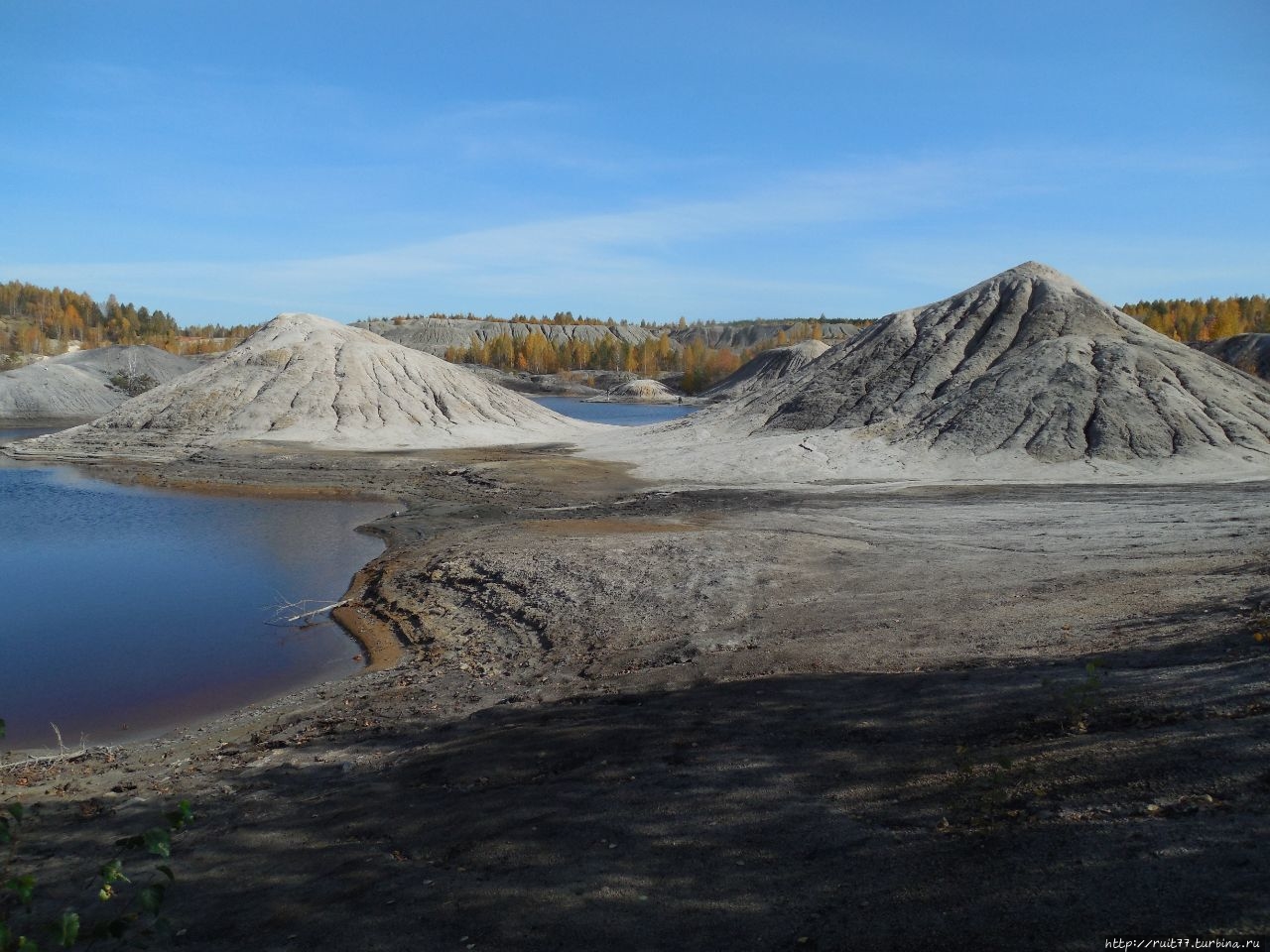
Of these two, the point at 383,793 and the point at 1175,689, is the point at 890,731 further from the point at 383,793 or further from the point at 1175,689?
the point at 383,793

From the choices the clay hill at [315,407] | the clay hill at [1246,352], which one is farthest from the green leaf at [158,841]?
the clay hill at [1246,352]

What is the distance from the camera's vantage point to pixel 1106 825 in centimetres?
583

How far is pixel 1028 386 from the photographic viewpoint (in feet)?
131

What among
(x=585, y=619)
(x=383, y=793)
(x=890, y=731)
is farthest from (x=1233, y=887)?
(x=585, y=619)

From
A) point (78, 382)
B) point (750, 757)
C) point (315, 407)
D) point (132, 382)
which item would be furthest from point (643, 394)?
point (750, 757)

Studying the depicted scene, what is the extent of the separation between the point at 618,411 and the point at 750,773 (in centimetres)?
10034

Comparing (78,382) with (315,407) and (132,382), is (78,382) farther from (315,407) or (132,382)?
(315,407)

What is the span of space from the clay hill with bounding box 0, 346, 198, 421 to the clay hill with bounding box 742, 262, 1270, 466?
64.8m

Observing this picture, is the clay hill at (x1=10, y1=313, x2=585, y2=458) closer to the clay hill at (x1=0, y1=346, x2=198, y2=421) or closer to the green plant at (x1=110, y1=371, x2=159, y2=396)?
the clay hill at (x1=0, y1=346, x2=198, y2=421)

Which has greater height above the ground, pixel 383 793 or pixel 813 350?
pixel 813 350

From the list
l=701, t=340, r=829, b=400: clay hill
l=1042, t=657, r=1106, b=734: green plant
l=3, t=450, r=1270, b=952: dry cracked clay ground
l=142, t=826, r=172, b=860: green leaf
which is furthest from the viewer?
l=701, t=340, r=829, b=400: clay hill

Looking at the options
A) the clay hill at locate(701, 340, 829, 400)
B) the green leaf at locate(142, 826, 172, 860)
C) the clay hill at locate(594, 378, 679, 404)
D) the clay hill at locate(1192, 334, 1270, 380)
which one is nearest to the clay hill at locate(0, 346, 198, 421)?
the clay hill at locate(594, 378, 679, 404)

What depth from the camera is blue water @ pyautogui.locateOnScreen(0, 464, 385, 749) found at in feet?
45.9

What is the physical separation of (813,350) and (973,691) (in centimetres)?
11015
